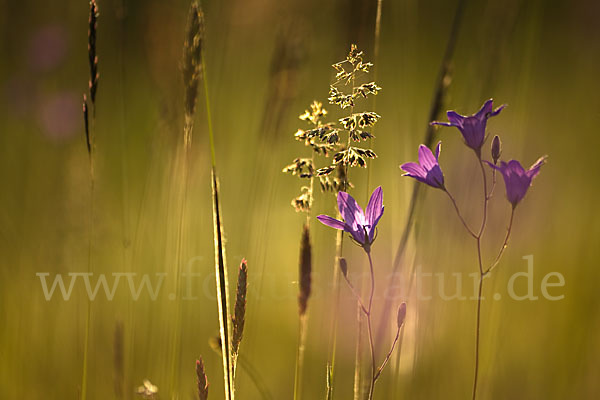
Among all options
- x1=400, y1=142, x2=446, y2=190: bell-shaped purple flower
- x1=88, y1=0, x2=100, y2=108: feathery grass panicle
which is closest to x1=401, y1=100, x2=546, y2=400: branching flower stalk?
x1=400, y1=142, x2=446, y2=190: bell-shaped purple flower

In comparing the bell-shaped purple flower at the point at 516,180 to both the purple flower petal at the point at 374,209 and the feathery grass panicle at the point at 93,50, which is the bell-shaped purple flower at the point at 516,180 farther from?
the feathery grass panicle at the point at 93,50

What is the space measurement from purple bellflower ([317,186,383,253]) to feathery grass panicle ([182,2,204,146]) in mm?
230

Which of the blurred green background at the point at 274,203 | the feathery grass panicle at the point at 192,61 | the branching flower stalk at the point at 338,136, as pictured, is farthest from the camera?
the blurred green background at the point at 274,203

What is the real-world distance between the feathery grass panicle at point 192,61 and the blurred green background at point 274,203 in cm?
24

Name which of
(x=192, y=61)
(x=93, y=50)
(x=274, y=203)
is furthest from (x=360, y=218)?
(x=274, y=203)

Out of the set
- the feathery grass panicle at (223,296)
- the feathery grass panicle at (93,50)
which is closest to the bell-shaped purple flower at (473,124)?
the feathery grass panicle at (223,296)

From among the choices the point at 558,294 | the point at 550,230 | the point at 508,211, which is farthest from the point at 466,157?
the point at 558,294

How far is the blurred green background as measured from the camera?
1.05 metres

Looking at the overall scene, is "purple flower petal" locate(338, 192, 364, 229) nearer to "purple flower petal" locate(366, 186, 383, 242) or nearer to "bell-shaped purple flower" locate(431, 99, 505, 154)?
"purple flower petal" locate(366, 186, 383, 242)

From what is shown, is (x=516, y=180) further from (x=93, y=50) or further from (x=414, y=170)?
(x=93, y=50)

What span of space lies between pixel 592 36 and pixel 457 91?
3.28 feet

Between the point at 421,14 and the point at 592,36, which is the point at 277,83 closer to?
the point at 592,36

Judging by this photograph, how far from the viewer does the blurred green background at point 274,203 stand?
1.05 m

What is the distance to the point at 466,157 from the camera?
5.51ft
